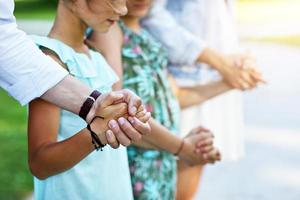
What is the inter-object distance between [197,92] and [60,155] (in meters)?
1.42

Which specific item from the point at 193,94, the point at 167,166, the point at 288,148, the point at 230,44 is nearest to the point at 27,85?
the point at 167,166

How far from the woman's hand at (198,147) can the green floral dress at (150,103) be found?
88mm

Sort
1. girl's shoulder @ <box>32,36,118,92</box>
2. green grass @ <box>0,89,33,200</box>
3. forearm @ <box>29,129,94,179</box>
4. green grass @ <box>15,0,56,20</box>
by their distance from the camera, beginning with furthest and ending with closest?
1. green grass @ <box>15,0,56,20</box>
2. green grass @ <box>0,89,33,200</box>
3. girl's shoulder @ <box>32,36,118,92</box>
4. forearm @ <box>29,129,94,179</box>

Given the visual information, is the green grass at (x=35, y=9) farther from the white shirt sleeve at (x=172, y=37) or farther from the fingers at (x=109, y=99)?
the fingers at (x=109, y=99)

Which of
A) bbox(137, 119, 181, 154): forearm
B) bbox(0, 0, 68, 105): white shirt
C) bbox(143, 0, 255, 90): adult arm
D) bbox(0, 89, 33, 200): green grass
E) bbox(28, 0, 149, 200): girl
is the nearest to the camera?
bbox(0, 0, 68, 105): white shirt

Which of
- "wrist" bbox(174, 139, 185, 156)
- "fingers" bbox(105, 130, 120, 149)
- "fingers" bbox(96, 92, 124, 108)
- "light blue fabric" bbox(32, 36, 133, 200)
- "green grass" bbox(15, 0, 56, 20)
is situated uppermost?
"fingers" bbox(96, 92, 124, 108)

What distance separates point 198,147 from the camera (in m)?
3.13

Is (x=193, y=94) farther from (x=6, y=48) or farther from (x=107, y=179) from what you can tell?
(x=6, y=48)

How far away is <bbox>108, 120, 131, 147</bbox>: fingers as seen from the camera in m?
2.04

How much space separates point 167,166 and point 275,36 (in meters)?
12.8

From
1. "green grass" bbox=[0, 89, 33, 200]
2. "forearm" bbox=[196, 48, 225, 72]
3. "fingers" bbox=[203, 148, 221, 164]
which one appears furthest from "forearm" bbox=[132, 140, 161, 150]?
"green grass" bbox=[0, 89, 33, 200]

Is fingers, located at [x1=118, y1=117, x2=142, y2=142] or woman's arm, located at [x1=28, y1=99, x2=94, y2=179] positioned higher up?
fingers, located at [x1=118, y1=117, x2=142, y2=142]

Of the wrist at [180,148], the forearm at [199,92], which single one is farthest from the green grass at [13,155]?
the wrist at [180,148]

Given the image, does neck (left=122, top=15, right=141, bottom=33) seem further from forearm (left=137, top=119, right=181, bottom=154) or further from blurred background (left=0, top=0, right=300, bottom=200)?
blurred background (left=0, top=0, right=300, bottom=200)
